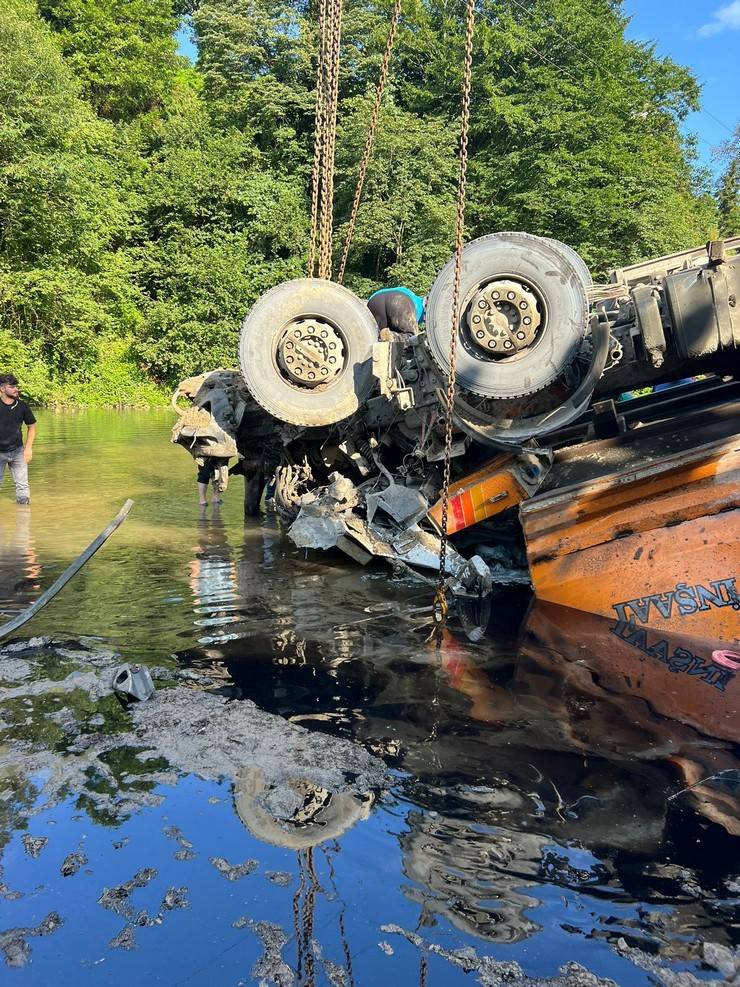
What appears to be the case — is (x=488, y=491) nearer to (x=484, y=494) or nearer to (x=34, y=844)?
(x=484, y=494)

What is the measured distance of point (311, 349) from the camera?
6980mm

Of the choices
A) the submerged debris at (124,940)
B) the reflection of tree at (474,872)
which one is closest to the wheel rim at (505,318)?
the reflection of tree at (474,872)

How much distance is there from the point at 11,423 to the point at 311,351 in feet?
15.5

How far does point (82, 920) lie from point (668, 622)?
3.69m

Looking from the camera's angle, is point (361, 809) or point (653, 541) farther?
point (653, 541)

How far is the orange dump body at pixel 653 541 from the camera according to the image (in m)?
4.91

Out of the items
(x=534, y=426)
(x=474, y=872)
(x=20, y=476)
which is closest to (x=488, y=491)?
(x=534, y=426)

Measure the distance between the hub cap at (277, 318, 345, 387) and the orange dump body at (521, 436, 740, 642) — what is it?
226cm

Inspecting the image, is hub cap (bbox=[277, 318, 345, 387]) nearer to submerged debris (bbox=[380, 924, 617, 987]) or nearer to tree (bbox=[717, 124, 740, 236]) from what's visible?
submerged debris (bbox=[380, 924, 617, 987])

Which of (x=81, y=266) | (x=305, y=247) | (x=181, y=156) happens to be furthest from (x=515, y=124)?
(x=81, y=266)

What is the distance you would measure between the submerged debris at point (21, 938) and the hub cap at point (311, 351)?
5.13 meters

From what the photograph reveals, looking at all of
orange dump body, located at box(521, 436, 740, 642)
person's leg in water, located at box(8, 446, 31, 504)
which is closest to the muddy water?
orange dump body, located at box(521, 436, 740, 642)

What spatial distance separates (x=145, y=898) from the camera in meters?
2.47

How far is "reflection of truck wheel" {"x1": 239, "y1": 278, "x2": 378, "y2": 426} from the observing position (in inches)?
275
